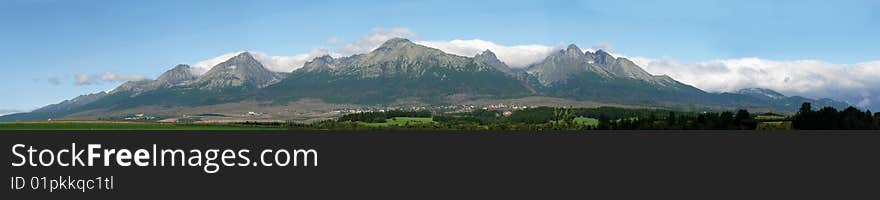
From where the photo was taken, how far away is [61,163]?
49.5 meters

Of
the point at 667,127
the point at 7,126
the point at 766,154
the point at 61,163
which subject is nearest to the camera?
the point at 61,163

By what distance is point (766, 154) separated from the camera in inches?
2606

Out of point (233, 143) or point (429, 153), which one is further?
point (429, 153)

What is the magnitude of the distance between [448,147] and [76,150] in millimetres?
26696

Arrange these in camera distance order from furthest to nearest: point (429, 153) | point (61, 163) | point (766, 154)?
1. point (766, 154)
2. point (429, 153)
3. point (61, 163)

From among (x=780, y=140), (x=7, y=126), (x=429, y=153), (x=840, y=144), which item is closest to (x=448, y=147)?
(x=429, y=153)

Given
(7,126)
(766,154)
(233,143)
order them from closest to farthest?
1. (233,143)
2. (766,154)
3. (7,126)

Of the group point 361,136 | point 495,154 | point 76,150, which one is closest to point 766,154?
point 495,154

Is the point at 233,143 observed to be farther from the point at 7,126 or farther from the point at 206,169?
the point at 7,126

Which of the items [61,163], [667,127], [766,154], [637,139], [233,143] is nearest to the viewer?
[61,163]

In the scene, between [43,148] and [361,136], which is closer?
[43,148]

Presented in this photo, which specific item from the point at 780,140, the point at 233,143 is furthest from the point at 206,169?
the point at 780,140

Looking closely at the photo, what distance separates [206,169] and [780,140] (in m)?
50.7

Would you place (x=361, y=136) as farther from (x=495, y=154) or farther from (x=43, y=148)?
(x=43, y=148)
